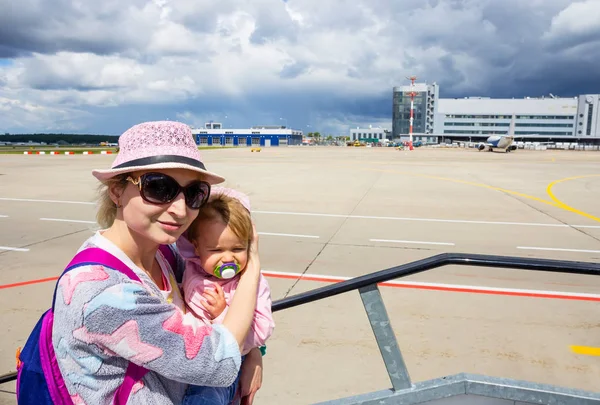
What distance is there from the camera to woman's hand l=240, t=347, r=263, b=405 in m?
1.96

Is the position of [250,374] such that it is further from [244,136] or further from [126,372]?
[244,136]

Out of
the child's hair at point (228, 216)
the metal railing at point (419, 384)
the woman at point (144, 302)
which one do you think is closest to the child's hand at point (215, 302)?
the woman at point (144, 302)

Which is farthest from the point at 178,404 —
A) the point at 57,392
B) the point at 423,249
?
the point at 423,249

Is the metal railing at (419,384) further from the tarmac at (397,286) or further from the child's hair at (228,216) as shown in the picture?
the tarmac at (397,286)

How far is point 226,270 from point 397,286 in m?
5.02

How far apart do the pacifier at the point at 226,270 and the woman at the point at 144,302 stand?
64 mm

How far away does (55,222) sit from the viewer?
36.0 ft

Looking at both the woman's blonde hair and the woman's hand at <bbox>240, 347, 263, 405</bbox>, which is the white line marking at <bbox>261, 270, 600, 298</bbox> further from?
the woman's blonde hair

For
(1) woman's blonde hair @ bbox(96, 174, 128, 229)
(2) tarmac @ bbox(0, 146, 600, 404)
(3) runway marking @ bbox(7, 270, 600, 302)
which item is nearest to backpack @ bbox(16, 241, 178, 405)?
(1) woman's blonde hair @ bbox(96, 174, 128, 229)

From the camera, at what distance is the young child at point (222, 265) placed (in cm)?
184

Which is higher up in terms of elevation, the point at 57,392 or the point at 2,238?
the point at 57,392

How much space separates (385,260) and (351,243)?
4.41 feet

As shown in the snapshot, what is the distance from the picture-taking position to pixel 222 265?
6.05ft

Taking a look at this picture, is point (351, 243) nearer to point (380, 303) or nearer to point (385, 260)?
point (385, 260)
